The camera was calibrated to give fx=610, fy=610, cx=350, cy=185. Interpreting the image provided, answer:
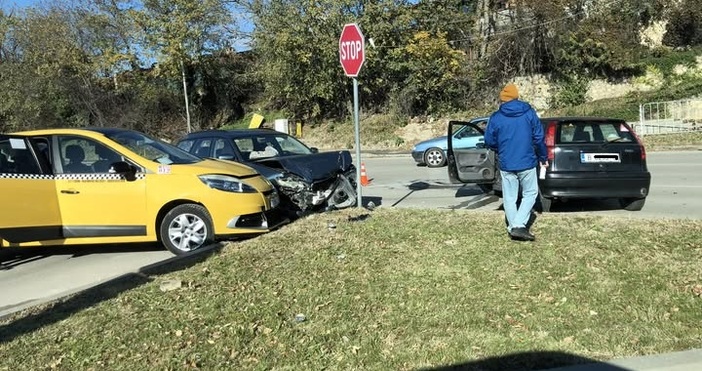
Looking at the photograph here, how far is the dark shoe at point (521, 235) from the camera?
6.61 meters

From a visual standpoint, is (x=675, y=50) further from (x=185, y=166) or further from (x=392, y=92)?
(x=185, y=166)

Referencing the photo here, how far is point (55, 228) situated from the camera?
7.45 m

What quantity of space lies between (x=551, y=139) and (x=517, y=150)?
242 cm

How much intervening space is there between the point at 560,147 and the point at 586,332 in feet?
15.9

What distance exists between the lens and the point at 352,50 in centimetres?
876

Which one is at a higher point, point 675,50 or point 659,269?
point 675,50

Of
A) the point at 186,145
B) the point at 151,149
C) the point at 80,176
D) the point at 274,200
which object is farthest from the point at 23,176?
the point at 186,145

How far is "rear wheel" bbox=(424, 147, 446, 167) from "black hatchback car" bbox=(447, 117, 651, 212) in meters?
9.19

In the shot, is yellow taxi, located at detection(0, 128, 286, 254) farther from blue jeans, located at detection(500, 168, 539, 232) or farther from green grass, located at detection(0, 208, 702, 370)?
blue jeans, located at detection(500, 168, 539, 232)

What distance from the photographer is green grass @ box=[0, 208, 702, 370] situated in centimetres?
428

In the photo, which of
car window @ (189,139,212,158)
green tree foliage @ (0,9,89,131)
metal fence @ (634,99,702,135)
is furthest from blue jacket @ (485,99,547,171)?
green tree foliage @ (0,9,89,131)

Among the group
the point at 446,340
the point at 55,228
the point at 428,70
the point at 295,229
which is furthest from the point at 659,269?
the point at 428,70

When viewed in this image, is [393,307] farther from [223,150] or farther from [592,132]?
[223,150]

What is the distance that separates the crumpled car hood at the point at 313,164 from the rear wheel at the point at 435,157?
8725mm
